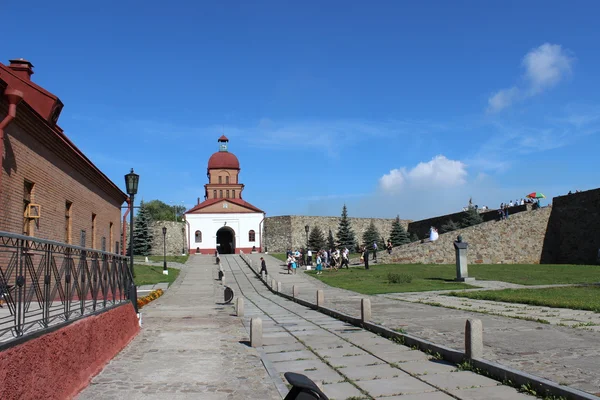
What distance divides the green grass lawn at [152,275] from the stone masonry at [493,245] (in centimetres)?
1521

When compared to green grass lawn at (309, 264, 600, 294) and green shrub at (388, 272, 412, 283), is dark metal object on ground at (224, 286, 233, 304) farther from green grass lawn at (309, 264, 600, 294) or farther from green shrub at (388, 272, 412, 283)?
green shrub at (388, 272, 412, 283)

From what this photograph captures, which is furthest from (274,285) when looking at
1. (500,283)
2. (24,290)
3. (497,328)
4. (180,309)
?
(24,290)

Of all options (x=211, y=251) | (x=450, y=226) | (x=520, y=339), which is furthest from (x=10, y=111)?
(x=211, y=251)

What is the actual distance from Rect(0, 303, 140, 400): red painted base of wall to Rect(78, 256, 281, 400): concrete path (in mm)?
244

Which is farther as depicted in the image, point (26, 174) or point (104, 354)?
point (26, 174)

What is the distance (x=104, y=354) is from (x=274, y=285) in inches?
688

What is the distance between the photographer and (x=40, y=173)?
13.0m

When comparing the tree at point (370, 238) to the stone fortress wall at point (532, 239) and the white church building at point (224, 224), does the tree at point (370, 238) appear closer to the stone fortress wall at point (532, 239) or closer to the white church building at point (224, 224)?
the white church building at point (224, 224)

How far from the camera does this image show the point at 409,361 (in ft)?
24.6

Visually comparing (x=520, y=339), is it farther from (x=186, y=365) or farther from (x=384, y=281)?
(x=384, y=281)

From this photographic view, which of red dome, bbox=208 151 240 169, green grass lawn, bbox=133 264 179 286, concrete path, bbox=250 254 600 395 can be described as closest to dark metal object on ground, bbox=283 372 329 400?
concrete path, bbox=250 254 600 395

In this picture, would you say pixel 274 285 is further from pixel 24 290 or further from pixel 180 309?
pixel 24 290

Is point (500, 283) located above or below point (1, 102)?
below

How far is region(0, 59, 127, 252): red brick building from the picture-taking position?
430 inches
